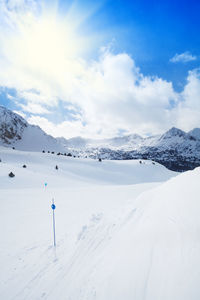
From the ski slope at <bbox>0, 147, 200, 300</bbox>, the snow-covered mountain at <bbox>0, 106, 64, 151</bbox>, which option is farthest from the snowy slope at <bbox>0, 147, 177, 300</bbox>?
the snow-covered mountain at <bbox>0, 106, 64, 151</bbox>

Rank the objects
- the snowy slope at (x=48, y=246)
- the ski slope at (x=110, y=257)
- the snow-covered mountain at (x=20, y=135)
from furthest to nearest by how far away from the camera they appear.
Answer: the snow-covered mountain at (x=20, y=135)
the snowy slope at (x=48, y=246)
the ski slope at (x=110, y=257)

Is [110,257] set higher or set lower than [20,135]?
lower

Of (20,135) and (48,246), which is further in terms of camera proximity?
(20,135)

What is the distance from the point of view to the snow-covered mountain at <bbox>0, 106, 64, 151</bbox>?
7825cm

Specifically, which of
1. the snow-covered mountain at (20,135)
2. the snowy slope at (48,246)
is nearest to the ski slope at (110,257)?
the snowy slope at (48,246)

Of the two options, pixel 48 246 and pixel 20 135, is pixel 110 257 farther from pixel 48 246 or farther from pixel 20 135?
pixel 20 135

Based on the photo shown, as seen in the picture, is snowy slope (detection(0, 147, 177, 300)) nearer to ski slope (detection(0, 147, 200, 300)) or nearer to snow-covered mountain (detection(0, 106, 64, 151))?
ski slope (detection(0, 147, 200, 300))

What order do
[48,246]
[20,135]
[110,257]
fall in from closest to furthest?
[110,257] < [48,246] < [20,135]

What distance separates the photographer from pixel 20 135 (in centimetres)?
8438

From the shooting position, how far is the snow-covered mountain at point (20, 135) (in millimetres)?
78250

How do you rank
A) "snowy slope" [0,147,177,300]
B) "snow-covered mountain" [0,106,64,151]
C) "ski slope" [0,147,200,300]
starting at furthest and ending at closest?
"snow-covered mountain" [0,106,64,151] → "snowy slope" [0,147,177,300] → "ski slope" [0,147,200,300]

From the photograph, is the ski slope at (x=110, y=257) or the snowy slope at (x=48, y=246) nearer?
the ski slope at (x=110, y=257)

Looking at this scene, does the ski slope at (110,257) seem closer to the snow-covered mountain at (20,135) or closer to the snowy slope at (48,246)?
the snowy slope at (48,246)

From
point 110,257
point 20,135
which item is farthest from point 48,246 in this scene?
point 20,135
